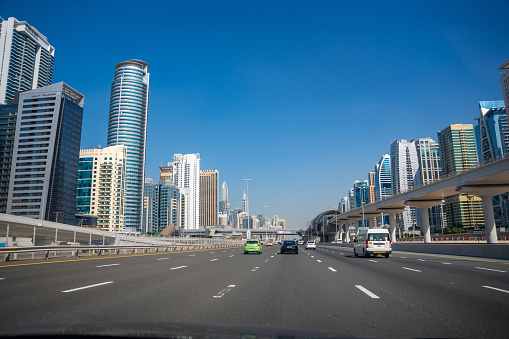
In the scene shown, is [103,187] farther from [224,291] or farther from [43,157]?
[224,291]

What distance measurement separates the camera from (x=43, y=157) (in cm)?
14762

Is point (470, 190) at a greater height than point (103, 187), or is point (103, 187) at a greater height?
point (103, 187)

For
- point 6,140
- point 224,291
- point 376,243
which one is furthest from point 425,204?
point 6,140

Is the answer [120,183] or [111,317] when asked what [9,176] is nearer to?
[120,183]

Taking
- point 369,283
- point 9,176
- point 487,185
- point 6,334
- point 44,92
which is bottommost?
point 369,283

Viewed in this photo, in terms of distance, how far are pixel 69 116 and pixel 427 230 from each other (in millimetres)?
144106

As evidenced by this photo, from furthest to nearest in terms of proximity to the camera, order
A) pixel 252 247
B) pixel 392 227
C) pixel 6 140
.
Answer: pixel 6 140 → pixel 392 227 → pixel 252 247

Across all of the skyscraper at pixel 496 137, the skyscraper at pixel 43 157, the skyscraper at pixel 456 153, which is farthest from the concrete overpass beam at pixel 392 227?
the skyscraper at pixel 43 157

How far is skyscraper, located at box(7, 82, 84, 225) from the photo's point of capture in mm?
144875

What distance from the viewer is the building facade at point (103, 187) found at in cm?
17925

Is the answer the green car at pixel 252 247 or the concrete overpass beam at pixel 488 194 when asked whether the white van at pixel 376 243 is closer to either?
the green car at pixel 252 247

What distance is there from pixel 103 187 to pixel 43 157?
36.3m

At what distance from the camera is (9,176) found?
150 metres

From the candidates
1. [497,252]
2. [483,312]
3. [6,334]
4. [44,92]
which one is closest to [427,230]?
[497,252]
